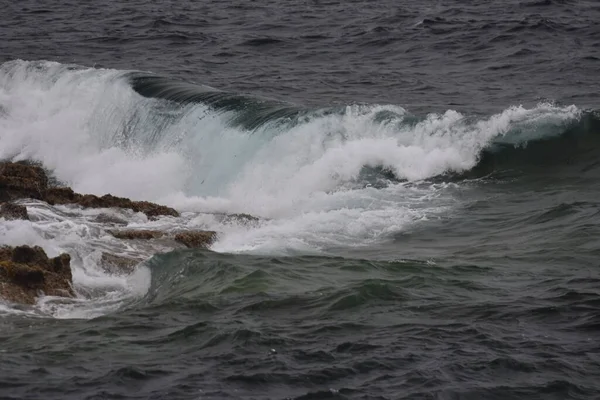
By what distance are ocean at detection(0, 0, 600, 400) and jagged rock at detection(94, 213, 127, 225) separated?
0.15 m

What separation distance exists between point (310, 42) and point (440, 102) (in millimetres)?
7705

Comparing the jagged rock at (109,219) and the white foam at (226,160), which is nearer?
the white foam at (226,160)

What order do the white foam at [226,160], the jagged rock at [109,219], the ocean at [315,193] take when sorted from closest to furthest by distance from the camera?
the ocean at [315,193] → the white foam at [226,160] → the jagged rock at [109,219]

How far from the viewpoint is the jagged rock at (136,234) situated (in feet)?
52.0

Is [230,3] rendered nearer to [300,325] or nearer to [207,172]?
[207,172]

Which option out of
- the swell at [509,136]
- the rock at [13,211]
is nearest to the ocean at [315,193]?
the swell at [509,136]

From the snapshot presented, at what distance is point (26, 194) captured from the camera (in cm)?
1805

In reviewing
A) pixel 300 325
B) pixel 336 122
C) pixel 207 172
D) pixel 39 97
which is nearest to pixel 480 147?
pixel 336 122

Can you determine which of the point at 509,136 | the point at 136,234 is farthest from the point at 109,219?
the point at 509,136

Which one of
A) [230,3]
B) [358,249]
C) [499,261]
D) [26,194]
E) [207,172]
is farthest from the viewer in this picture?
[230,3]

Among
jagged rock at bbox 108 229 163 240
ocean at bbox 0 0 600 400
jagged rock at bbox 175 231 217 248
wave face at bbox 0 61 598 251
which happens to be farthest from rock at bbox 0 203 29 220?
wave face at bbox 0 61 598 251

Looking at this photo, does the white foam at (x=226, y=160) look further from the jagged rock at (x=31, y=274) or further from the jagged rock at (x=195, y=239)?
the jagged rock at (x=31, y=274)

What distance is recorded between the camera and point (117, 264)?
561 inches

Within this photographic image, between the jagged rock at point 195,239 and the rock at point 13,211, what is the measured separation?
228 centimetres
